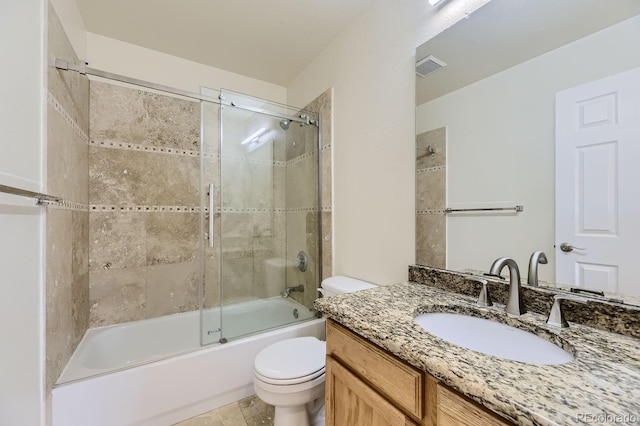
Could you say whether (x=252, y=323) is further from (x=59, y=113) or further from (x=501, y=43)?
(x=501, y=43)

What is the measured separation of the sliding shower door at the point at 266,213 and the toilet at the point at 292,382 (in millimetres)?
531

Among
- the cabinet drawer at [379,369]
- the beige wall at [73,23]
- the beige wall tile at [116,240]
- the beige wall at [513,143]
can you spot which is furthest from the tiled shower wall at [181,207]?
the cabinet drawer at [379,369]

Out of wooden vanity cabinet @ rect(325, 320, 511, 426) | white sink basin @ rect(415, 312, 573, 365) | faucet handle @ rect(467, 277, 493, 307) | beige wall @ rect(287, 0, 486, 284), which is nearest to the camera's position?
wooden vanity cabinet @ rect(325, 320, 511, 426)

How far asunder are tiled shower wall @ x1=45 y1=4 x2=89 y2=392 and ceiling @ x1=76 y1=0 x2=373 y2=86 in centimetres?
44

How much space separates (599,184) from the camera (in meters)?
0.78

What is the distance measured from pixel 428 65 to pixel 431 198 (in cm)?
68

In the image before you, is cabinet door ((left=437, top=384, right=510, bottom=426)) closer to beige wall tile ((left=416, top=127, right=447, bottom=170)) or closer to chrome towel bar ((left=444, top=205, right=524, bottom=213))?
chrome towel bar ((left=444, top=205, right=524, bottom=213))

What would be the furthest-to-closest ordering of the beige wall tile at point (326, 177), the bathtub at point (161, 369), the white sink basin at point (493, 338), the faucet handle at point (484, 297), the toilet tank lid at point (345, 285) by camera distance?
the beige wall tile at point (326, 177) < the toilet tank lid at point (345, 285) < the bathtub at point (161, 369) < the faucet handle at point (484, 297) < the white sink basin at point (493, 338)

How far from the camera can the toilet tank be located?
1.58 metres

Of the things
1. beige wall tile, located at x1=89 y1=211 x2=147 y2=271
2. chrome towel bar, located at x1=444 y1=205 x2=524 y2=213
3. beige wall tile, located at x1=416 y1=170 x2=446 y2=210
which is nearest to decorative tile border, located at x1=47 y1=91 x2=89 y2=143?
beige wall tile, located at x1=89 y1=211 x2=147 y2=271

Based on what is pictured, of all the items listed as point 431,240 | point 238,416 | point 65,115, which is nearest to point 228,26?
point 65,115

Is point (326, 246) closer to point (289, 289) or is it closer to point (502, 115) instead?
point (289, 289)

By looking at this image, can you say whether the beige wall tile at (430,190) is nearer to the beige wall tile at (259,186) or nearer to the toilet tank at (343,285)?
the toilet tank at (343,285)

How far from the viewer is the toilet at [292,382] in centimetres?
118
